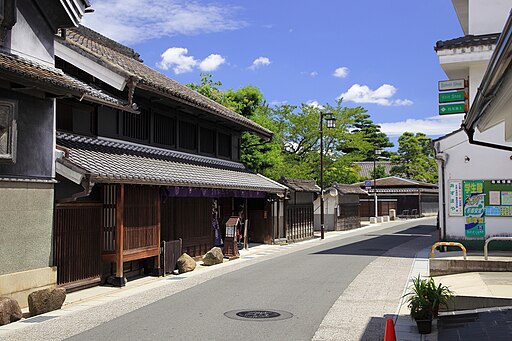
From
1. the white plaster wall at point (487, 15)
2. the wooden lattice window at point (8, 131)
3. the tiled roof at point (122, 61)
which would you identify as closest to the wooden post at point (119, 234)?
the tiled roof at point (122, 61)

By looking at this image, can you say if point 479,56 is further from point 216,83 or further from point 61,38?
point 216,83

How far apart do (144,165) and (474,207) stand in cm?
1377

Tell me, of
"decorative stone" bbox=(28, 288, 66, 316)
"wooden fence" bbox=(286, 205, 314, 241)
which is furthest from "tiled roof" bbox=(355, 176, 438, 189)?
"decorative stone" bbox=(28, 288, 66, 316)

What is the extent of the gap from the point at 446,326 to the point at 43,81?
31.7 feet

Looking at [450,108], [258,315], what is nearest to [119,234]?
[258,315]

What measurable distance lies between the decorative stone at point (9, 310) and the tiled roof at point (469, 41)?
18.9 meters

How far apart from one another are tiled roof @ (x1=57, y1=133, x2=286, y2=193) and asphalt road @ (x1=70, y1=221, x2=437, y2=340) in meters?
3.50

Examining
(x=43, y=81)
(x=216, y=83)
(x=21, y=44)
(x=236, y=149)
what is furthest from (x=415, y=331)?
(x=216, y=83)

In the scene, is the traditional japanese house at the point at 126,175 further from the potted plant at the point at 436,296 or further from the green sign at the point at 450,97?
the green sign at the point at 450,97

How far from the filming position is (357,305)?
1235cm

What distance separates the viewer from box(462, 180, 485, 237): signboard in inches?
862

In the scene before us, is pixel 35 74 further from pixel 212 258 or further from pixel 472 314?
pixel 212 258

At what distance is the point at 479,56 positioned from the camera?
21.3 m

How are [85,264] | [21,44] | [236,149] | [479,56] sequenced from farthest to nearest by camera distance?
[236,149] → [479,56] → [85,264] → [21,44]
